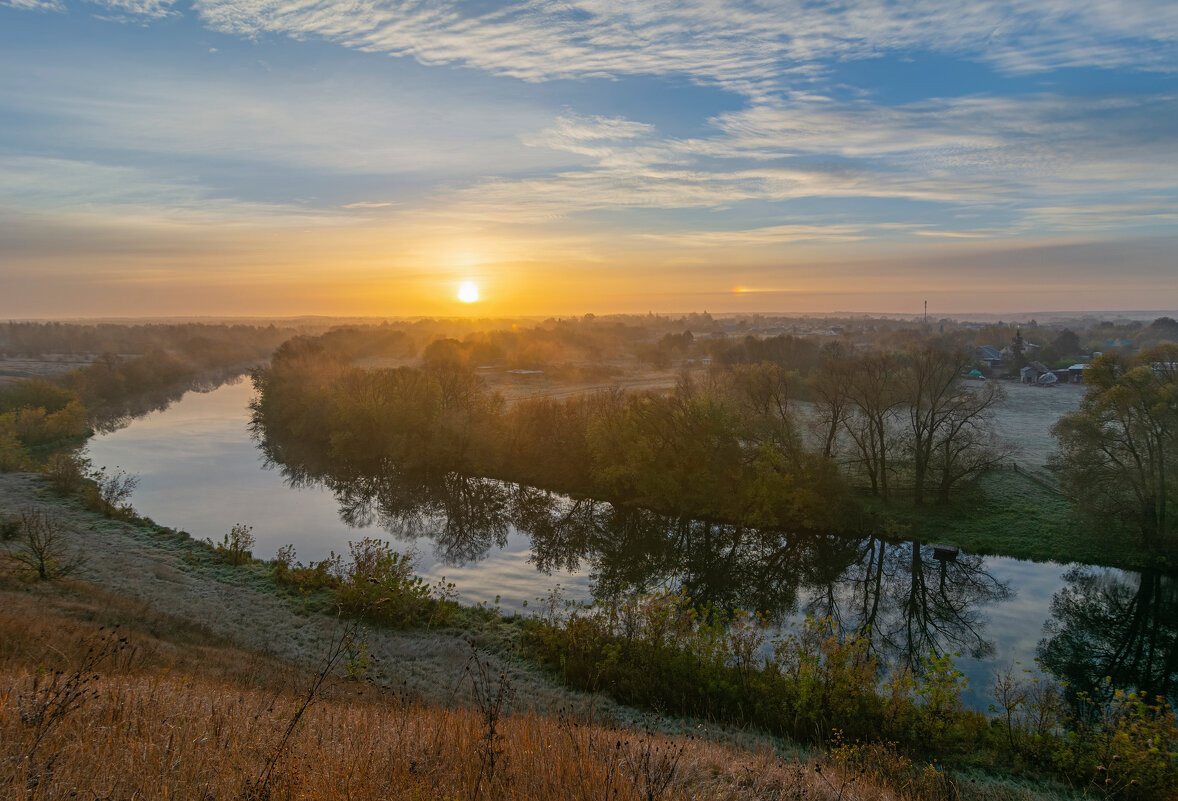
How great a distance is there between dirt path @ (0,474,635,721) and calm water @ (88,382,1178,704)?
3539 millimetres

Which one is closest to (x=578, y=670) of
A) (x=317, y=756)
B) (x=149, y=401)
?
(x=317, y=756)

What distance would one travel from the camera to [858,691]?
12.2 metres

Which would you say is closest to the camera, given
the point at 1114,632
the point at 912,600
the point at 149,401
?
the point at 1114,632

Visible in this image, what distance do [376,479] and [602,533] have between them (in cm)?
1522

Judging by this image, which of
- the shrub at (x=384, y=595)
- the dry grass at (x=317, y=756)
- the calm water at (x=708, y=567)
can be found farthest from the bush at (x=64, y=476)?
the dry grass at (x=317, y=756)

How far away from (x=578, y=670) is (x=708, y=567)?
1065 cm

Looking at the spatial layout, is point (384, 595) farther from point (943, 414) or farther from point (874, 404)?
point (943, 414)

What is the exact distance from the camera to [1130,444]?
23.3 meters

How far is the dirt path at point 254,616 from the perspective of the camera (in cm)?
1298

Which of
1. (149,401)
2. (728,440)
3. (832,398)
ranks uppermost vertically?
(832,398)

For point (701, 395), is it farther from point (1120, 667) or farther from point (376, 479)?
point (376, 479)

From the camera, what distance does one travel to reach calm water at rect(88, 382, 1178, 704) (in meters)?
18.4

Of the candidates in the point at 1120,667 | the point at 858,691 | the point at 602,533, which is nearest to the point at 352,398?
the point at 602,533

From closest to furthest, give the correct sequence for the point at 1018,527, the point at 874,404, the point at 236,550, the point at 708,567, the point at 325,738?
the point at 325,738 < the point at 236,550 < the point at 708,567 < the point at 1018,527 < the point at 874,404
